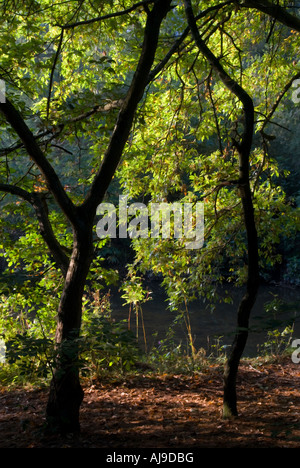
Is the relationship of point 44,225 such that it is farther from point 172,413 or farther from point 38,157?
point 172,413

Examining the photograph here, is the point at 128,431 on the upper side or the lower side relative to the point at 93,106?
lower

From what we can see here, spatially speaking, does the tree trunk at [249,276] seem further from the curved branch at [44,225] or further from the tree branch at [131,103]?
the curved branch at [44,225]

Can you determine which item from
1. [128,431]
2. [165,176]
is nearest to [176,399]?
[128,431]

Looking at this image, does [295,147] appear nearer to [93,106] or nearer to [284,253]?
[284,253]

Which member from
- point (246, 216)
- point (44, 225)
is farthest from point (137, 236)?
point (246, 216)

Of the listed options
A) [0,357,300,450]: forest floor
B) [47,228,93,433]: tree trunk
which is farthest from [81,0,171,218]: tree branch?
[0,357,300,450]: forest floor

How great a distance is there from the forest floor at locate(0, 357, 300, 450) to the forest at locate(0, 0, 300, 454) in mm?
22

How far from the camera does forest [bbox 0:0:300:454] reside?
3254mm

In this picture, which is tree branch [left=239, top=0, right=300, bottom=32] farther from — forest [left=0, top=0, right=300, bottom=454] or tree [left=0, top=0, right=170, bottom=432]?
tree [left=0, top=0, right=170, bottom=432]

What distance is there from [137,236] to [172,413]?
223 cm

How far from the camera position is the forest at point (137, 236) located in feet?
10.7

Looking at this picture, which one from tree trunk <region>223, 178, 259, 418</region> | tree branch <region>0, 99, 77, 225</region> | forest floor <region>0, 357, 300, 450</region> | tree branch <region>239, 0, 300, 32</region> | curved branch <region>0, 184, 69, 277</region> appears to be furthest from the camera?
tree branch <region>239, 0, 300, 32</region>
